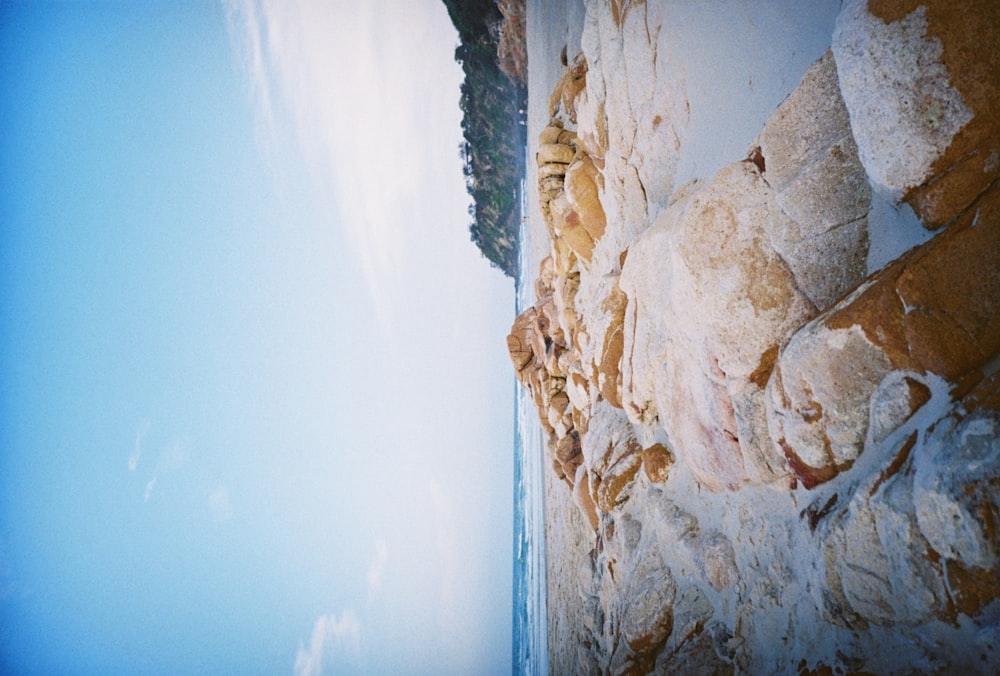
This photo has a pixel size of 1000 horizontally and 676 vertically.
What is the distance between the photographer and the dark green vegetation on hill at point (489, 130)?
62.1ft

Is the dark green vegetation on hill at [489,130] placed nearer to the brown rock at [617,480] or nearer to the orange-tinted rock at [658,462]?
the brown rock at [617,480]

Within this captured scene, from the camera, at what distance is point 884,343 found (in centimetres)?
129

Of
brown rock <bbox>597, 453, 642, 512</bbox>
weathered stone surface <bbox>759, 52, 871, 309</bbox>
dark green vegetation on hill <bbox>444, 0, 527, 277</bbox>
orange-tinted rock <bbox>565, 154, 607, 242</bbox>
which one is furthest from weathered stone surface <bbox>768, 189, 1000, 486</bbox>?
dark green vegetation on hill <bbox>444, 0, 527, 277</bbox>

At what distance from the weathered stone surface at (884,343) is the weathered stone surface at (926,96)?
11 centimetres

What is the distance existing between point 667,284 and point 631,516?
6.42 feet

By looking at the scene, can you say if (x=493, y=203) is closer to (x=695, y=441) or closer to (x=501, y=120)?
(x=501, y=120)

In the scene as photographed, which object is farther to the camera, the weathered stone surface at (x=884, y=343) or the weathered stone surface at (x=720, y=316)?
the weathered stone surface at (x=720, y=316)

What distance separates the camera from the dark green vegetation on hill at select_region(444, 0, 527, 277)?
18.9 meters

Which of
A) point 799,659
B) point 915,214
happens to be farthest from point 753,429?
point 915,214

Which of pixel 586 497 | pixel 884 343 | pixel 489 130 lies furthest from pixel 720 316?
pixel 489 130

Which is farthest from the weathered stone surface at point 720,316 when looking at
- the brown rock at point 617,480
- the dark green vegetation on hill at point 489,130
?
the dark green vegetation on hill at point 489,130

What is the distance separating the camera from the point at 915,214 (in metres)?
1.33

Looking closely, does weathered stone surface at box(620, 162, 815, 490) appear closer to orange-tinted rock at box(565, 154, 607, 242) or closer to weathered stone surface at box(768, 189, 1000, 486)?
weathered stone surface at box(768, 189, 1000, 486)

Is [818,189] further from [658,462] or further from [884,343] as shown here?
[658,462]
